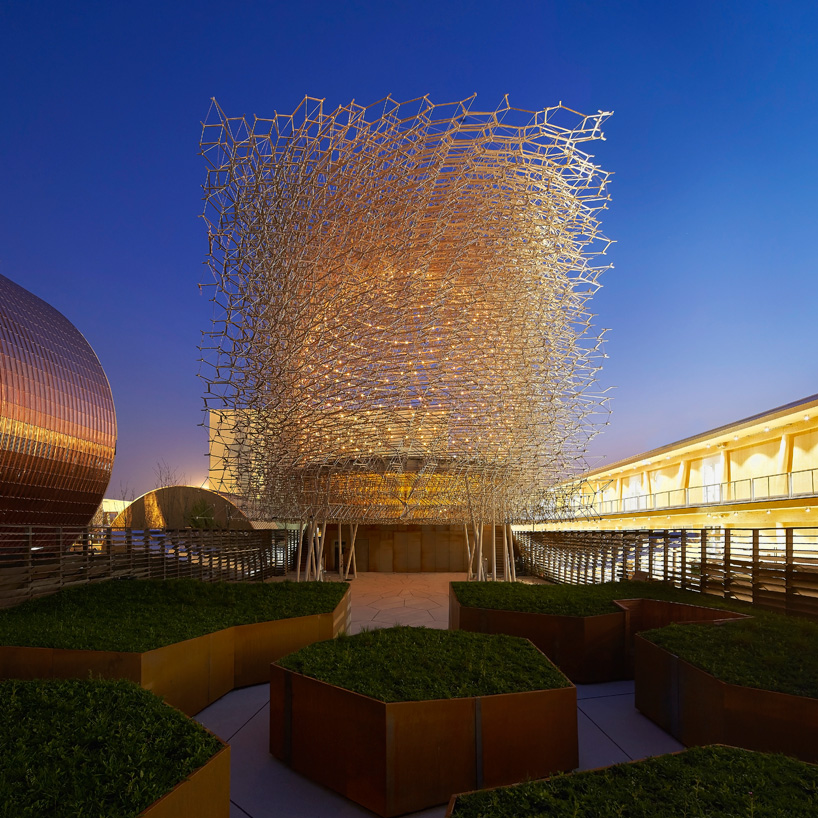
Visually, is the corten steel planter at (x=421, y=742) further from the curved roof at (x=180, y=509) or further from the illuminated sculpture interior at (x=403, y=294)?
the curved roof at (x=180, y=509)

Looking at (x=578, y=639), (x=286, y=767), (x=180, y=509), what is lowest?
(x=286, y=767)

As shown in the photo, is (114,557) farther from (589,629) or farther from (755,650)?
(755,650)

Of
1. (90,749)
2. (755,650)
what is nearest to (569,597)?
(755,650)

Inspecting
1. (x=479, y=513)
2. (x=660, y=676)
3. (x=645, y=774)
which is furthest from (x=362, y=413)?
(x=645, y=774)

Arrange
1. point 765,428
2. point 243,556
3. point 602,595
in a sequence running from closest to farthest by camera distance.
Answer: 1. point 602,595
2. point 243,556
3. point 765,428

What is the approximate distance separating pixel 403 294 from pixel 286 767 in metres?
11.3

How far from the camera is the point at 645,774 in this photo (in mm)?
3850

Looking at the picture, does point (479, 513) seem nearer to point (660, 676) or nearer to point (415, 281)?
point (415, 281)

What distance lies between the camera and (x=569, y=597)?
1062cm

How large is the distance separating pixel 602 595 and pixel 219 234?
12.5 metres

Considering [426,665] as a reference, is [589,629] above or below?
below

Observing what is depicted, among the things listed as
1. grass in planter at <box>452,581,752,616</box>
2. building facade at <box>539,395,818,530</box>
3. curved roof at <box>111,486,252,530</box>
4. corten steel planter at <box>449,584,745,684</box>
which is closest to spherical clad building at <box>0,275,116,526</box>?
curved roof at <box>111,486,252,530</box>

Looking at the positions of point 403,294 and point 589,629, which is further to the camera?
point 403,294

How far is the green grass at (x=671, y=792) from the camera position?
3.36 metres
